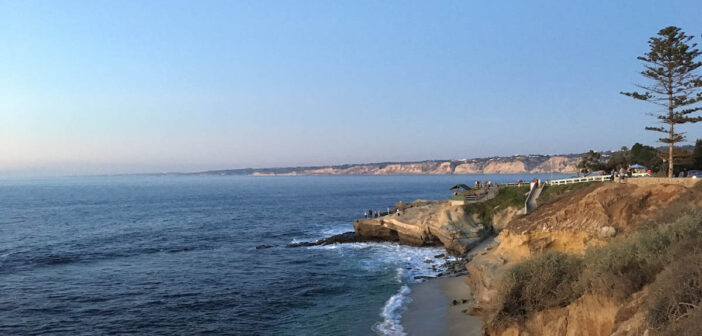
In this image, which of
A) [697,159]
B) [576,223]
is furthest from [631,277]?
[697,159]

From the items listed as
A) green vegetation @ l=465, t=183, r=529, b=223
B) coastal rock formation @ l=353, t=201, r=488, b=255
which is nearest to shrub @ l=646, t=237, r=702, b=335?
coastal rock formation @ l=353, t=201, r=488, b=255

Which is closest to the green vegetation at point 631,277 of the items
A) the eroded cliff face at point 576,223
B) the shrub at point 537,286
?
the shrub at point 537,286

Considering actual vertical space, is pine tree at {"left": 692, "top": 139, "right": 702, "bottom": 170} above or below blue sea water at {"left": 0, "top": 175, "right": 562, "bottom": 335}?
above

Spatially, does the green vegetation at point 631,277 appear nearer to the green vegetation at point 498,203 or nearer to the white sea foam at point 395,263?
the white sea foam at point 395,263

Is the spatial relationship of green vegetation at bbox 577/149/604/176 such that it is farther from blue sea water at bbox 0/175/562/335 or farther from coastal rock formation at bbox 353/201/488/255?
blue sea water at bbox 0/175/562/335

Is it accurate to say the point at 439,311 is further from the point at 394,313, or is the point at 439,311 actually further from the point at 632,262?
the point at 632,262
